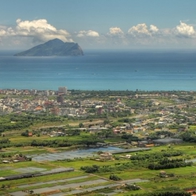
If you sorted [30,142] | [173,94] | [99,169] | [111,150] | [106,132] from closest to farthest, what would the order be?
[99,169], [111,150], [30,142], [106,132], [173,94]

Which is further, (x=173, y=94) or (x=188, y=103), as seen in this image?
(x=173, y=94)

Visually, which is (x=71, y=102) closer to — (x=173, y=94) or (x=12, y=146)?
(x=173, y=94)

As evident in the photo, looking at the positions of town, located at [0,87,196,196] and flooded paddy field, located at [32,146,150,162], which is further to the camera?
flooded paddy field, located at [32,146,150,162]

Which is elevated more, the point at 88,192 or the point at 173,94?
the point at 173,94

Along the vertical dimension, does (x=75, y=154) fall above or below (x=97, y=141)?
below

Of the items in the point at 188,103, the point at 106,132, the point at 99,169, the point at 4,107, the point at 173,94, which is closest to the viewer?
the point at 99,169

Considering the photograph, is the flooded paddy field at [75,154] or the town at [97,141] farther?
the flooded paddy field at [75,154]

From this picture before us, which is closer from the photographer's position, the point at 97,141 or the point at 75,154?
the point at 75,154

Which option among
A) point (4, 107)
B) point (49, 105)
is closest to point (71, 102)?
point (49, 105)

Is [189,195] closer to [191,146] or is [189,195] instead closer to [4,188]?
[4,188]
